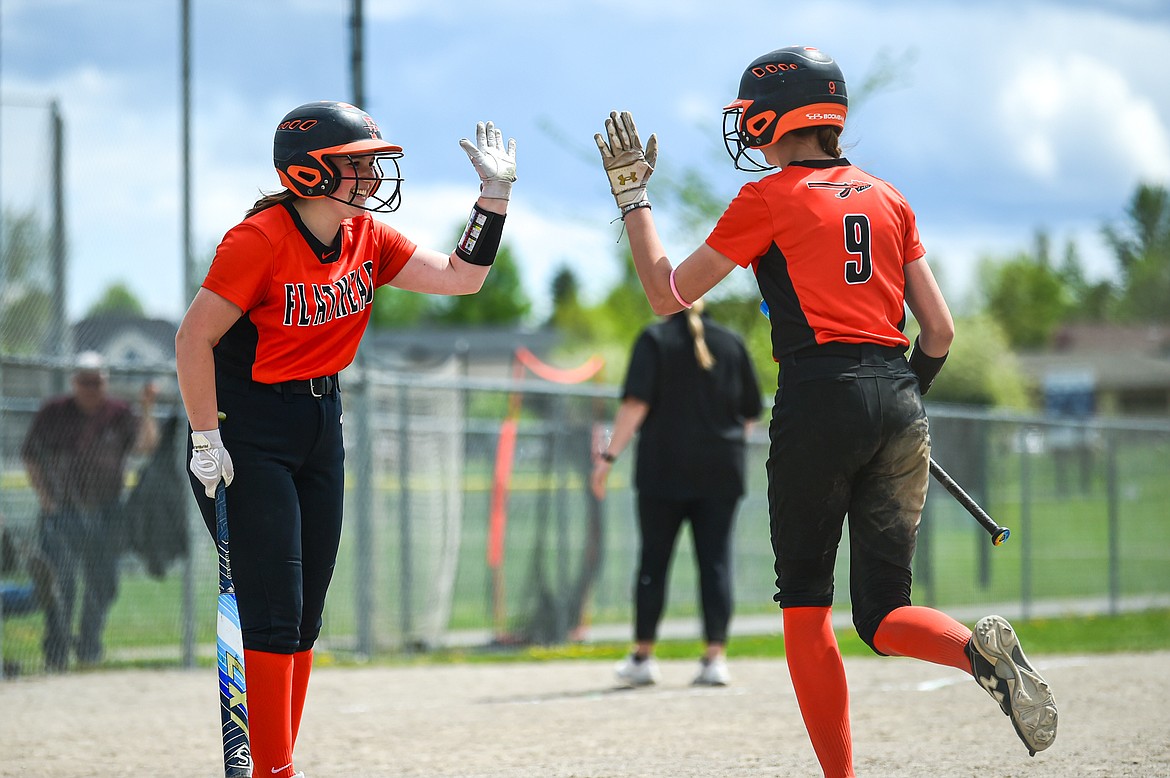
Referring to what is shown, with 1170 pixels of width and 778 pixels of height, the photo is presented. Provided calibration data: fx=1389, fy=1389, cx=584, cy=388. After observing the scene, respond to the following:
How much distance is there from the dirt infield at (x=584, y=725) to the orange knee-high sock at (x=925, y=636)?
114cm

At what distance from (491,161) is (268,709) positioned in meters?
1.94

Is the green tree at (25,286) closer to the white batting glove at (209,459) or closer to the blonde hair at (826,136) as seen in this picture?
the white batting glove at (209,459)

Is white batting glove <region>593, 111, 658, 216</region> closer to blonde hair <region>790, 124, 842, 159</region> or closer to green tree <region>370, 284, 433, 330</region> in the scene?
blonde hair <region>790, 124, 842, 159</region>

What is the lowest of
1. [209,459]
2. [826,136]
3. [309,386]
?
[209,459]

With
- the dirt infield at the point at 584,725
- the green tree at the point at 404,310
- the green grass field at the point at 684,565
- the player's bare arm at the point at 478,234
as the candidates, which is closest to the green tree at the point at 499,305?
the green tree at the point at 404,310

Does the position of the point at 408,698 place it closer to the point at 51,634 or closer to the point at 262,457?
the point at 51,634

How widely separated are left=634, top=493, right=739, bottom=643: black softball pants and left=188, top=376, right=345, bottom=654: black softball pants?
3.68 metres

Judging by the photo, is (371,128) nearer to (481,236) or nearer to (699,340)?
(481,236)

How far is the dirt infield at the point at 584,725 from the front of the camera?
533 cm

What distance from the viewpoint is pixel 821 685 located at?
4.05m

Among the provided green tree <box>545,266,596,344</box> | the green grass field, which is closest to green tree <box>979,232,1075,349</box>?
green tree <box>545,266,596,344</box>

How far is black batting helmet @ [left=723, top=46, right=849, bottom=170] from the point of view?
164 inches

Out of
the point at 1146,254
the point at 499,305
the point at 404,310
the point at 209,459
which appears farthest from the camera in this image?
the point at 404,310

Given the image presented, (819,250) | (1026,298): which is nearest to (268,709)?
(819,250)
